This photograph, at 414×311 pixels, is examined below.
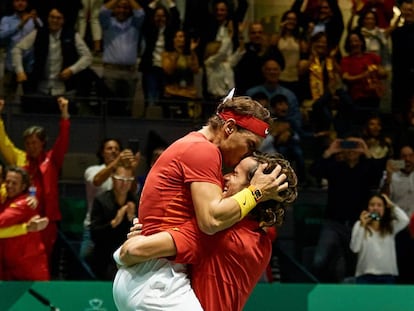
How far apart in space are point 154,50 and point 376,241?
3.39 meters

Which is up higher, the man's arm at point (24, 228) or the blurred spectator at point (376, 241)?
the man's arm at point (24, 228)

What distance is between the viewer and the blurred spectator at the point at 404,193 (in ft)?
39.5

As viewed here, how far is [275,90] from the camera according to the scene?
13039mm

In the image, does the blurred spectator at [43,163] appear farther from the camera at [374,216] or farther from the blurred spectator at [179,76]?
the camera at [374,216]

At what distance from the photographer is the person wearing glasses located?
1074 cm

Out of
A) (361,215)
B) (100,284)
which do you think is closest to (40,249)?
(100,284)

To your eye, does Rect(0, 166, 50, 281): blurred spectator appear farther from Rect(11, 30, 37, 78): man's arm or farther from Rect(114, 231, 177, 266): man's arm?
Rect(114, 231, 177, 266): man's arm

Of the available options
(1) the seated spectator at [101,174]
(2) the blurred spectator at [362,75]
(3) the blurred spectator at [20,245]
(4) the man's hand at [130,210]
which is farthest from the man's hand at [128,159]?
(2) the blurred spectator at [362,75]

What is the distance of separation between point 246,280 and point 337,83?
8191 mm

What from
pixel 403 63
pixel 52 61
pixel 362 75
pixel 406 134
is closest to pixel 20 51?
pixel 52 61

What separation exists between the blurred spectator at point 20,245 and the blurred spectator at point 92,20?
3469 millimetres

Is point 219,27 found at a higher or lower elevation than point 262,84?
higher

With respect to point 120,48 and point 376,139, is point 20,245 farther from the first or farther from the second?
point 376,139

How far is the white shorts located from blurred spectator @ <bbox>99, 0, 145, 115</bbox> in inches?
284
